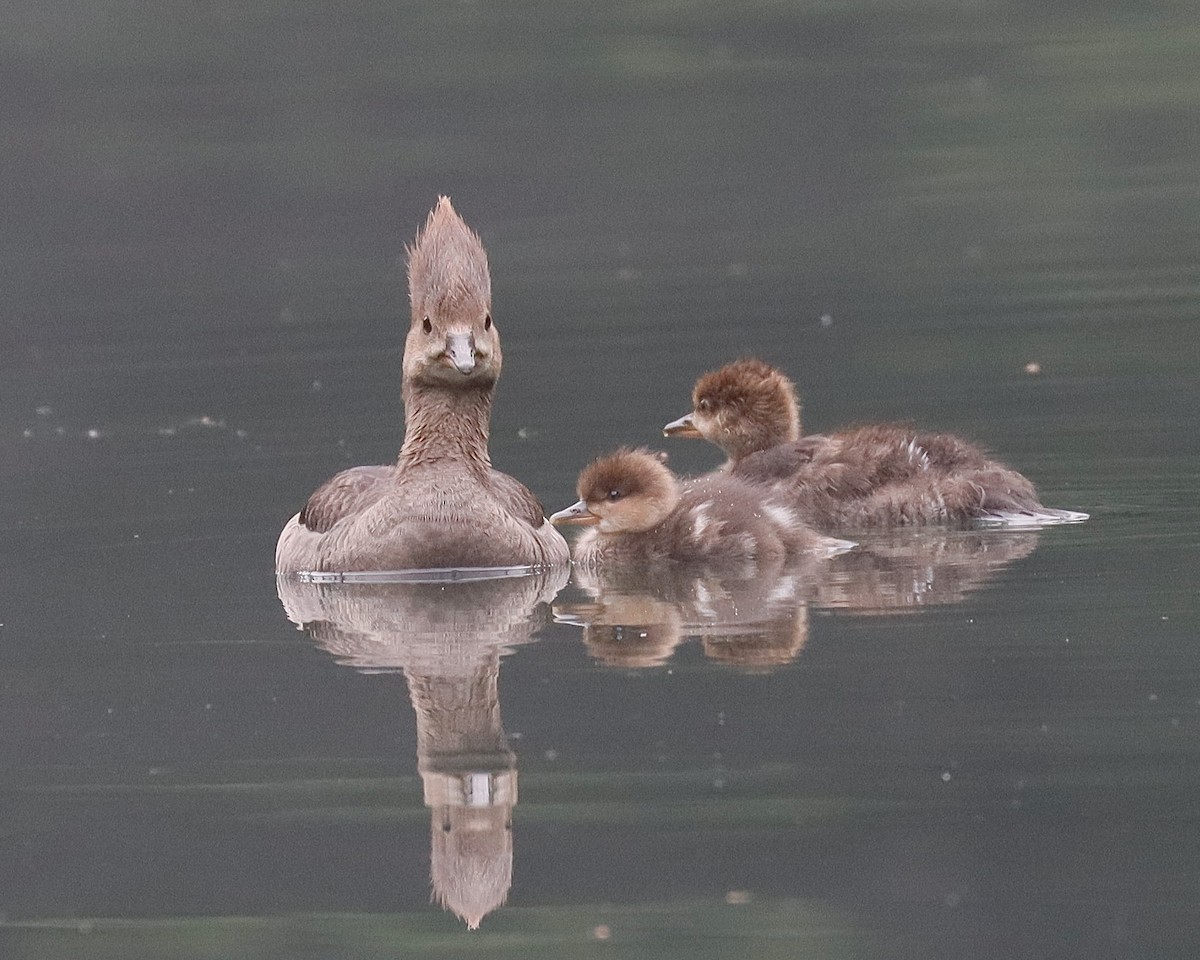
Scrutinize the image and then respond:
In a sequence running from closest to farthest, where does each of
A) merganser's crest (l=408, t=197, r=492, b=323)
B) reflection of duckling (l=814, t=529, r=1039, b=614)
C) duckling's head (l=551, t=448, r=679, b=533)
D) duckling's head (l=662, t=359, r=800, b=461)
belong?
reflection of duckling (l=814, t=529, r=1039, b=614), merganser's crest (l=408, t=197, r=492, b=323), duckling's head (l=551, t=448, r=679, b=533), duckling's head (l=662, t=359, r=800, b=461)

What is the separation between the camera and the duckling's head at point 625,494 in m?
10.6

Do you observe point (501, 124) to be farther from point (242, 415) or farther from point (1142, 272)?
point (242, 415)

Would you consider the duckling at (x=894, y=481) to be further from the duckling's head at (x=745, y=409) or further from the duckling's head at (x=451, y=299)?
the duckling's head at (x=451, y=299)

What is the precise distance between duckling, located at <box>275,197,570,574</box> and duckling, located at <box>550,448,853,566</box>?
0.78 ft

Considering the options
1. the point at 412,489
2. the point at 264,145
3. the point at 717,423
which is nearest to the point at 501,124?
the point at 264,145

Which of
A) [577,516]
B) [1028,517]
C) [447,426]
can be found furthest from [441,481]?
[1028,517]

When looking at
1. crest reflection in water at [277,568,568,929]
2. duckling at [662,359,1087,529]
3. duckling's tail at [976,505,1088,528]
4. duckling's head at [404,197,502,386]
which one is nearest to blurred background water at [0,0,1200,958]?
crest reflection in water at [277,568,568,929]

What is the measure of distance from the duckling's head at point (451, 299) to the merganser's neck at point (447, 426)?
0.16 m

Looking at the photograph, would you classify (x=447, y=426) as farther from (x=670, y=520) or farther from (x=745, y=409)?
(x=745, y=409)

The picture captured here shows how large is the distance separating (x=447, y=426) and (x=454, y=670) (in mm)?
2398

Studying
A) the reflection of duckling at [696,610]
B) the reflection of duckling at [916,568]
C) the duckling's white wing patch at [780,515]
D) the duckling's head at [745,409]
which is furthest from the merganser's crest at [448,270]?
the duckling's head at [745,409]

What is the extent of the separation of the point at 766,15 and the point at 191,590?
18384 mm

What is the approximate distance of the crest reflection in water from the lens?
6641mm

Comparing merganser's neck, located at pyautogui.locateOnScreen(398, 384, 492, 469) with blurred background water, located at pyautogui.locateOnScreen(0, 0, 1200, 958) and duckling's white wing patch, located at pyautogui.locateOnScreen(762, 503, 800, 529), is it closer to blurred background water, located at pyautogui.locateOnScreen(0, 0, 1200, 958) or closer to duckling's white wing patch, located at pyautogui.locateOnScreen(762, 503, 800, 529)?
blurred background water, located at pyautogui.locateOnScreen(0, 0, 1200, 958)
